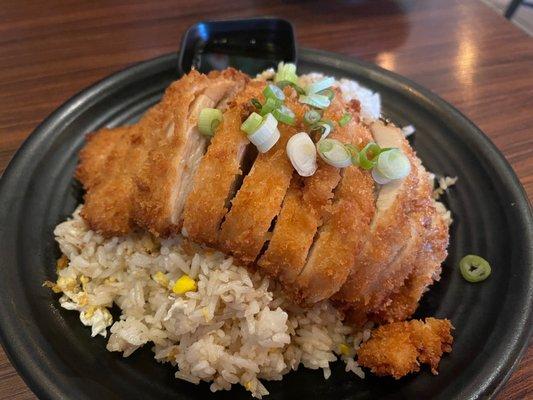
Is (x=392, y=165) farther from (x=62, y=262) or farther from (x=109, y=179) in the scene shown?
(x=62, y=262)

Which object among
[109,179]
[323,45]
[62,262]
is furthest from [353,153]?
[323,45]

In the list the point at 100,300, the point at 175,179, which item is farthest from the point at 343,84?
the point at 100,300

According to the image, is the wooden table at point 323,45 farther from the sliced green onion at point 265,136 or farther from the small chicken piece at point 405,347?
the sliced green onion at point 265,136

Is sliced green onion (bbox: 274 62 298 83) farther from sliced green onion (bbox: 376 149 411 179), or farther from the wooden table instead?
the wooden table

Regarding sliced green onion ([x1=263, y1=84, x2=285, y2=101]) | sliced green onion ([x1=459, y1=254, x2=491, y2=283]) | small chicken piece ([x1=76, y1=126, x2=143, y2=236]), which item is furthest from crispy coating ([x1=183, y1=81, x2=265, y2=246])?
sliced green onion ([x1=459, y1=254, x2=491, y2=283])

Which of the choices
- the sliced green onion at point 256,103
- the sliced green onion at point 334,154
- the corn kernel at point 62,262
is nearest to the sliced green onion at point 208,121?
the sliced green onion at point 256,103

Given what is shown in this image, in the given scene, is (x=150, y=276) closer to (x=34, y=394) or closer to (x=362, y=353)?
(x=34, y=394)
